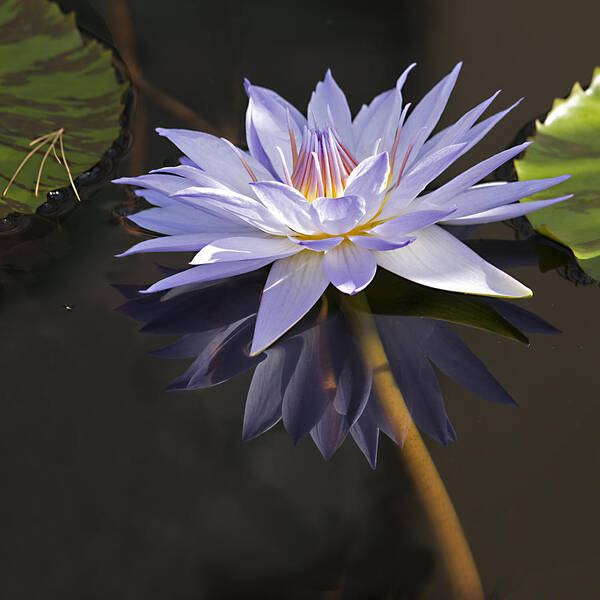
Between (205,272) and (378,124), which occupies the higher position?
(378,124)

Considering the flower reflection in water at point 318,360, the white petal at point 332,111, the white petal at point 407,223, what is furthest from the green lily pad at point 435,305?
the white petal at point 332,111

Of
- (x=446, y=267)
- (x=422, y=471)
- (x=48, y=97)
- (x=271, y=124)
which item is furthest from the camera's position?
(x=48, y=97)

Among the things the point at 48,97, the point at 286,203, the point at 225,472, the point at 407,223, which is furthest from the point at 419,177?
the point at 48,97

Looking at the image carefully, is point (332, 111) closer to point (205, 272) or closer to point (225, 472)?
point (205, 272)

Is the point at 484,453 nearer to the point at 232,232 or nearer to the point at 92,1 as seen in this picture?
the point at 232,232

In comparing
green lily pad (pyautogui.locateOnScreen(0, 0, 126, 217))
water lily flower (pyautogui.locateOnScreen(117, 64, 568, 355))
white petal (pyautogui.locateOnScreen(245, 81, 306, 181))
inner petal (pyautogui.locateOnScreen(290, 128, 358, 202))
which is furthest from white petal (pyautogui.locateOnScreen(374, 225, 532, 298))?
green lily pad (pyautogui.locateOnScreen(0, 0, 126, 217))

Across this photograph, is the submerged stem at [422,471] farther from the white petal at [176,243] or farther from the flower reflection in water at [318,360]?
the white petal at [176,243]

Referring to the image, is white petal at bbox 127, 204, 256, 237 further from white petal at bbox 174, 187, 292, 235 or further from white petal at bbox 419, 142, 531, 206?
white petal at bbox 419, 142, 531, 206

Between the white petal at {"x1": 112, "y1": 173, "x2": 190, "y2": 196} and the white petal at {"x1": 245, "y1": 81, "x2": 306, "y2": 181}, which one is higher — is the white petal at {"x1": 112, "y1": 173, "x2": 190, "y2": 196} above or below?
below
